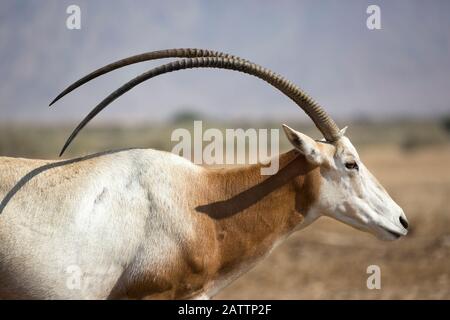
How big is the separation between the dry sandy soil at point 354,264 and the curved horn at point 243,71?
4.25 meters

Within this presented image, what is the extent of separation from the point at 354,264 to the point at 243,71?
787 cm

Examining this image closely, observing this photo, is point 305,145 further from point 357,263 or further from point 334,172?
point 357,263

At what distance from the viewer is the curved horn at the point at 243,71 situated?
23.6 ft

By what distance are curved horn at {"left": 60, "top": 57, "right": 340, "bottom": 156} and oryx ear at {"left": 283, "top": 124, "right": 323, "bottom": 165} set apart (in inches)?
14.3

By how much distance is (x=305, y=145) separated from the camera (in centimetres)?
720

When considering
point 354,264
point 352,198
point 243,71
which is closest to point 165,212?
point 243,71

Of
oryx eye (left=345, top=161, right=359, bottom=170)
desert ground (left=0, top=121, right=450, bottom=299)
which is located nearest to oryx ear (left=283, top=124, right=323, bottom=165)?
oryx eye (left=345, top=161, right=359, bottom=170)

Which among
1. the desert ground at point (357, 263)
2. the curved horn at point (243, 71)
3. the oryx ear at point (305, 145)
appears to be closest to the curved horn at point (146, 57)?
the curved horn at point (243, 71)

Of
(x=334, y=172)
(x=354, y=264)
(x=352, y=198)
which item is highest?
(x=334, y=172)

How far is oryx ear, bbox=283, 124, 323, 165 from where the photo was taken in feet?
23.4

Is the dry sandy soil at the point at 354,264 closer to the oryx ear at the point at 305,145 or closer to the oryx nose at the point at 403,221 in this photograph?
the oryx nose at the point at 403,221

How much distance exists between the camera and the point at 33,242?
21.3 feet
